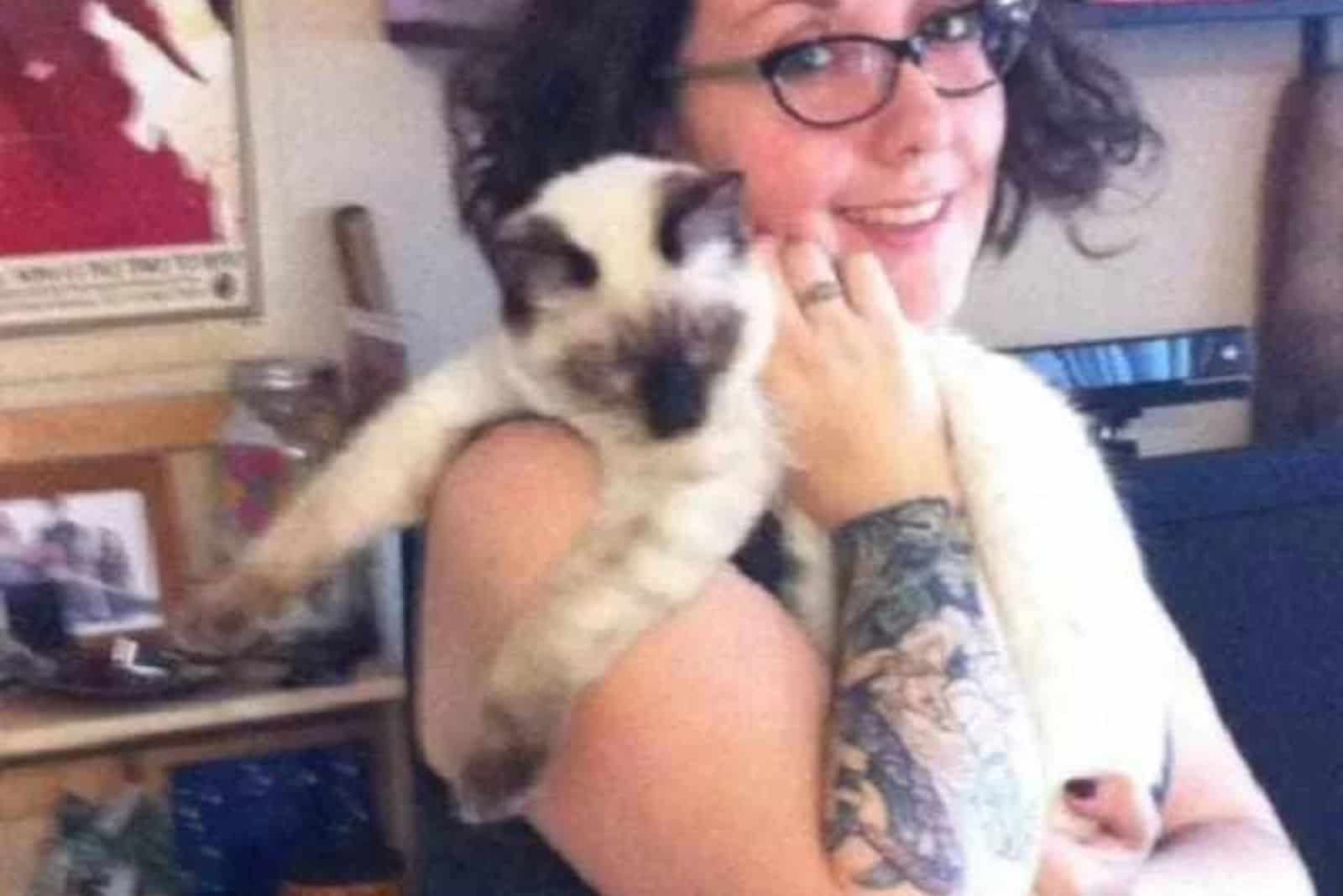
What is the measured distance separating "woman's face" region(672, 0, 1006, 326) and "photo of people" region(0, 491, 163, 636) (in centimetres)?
90

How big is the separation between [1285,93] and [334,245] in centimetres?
105

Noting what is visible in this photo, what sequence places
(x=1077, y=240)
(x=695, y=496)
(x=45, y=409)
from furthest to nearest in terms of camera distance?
1. (x=45, y=409)
2. (x=1077, y=240)
3. (x=695, y=496)

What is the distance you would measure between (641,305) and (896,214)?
218 millimetres

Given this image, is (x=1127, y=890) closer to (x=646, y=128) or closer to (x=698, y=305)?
(x=698, y=305)

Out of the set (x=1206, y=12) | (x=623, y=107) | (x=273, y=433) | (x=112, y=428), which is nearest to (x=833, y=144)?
(x=623, y=107)

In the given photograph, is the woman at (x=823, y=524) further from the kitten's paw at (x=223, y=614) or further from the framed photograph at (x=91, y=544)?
the framed photograph at (x=91, y=544)

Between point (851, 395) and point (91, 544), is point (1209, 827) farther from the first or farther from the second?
point (91, 544)

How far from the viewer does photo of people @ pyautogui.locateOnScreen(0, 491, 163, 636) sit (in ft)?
6.72

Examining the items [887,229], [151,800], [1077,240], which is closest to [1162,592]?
[1077,240]

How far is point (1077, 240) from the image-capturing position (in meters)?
1.91

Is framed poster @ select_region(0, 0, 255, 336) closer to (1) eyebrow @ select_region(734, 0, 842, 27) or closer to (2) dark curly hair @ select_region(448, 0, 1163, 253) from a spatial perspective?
(2) dark curly hair @ select_region(448, 0, 1163, 253)

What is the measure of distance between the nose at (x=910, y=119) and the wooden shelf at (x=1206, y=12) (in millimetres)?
894

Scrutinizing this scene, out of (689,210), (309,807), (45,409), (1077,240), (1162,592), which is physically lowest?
(309,807)

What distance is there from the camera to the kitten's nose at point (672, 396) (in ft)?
3.83
